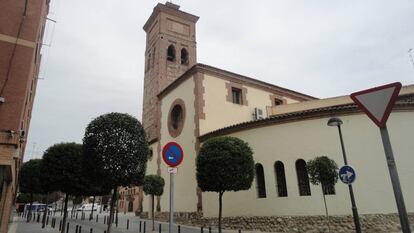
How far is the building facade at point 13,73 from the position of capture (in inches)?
349

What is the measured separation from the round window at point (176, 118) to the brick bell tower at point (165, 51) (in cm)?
1165

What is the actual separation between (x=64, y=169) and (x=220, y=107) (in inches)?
443

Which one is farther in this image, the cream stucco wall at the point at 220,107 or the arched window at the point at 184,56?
the arched window at the point at 184,56

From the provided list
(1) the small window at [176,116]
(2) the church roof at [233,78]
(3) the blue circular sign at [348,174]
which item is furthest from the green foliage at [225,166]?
(1) the small window at [176,116]

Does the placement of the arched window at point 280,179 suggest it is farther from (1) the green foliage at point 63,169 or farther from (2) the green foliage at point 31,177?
(2) the green foliage at point 31,177

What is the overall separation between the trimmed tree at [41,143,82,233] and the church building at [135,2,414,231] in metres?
7.70

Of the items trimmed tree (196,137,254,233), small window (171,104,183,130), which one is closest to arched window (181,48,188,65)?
small window (171,104,183,130)

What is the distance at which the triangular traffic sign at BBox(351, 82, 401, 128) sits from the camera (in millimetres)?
3574

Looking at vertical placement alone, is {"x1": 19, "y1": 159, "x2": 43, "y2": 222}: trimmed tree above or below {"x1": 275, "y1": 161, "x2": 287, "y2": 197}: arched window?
above

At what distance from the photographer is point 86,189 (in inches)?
570

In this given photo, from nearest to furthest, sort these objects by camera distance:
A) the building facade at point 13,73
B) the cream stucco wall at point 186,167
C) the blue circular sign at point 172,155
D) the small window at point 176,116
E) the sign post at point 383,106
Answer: the sign post at point 383,106 → the blue circular sign at point 172,155 → the building facade at point 13,73 → the cream stucco wall at point 186,167 → the small window at point 176,116

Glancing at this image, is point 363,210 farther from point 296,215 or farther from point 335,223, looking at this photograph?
point 296,215

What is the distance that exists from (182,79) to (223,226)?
38.8ft

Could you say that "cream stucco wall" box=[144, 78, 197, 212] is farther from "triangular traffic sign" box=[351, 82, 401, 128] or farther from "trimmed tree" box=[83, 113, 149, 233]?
"triangular traffic sign" box=[351, 82, 401, 128]
